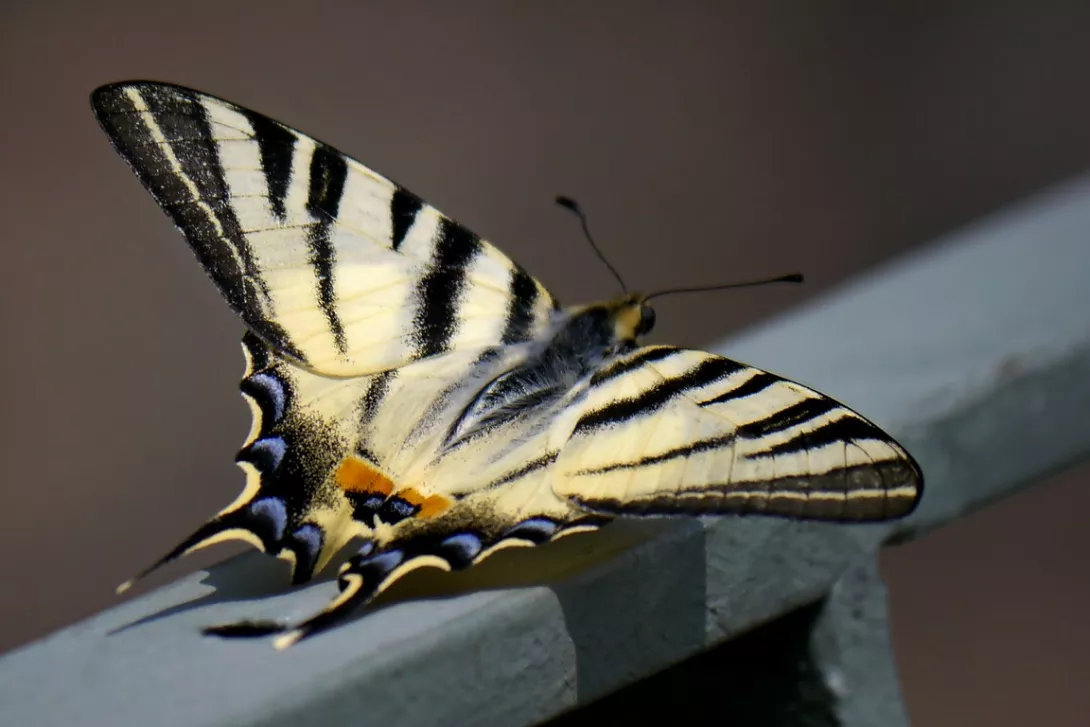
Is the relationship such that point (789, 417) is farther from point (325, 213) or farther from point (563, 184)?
point (563, 184)

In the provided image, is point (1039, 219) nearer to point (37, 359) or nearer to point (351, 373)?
point (351, 373)

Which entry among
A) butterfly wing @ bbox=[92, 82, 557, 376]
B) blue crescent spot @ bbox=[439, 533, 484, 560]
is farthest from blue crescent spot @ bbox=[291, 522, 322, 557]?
butterfly wing @ bbox=[92, 82, 557, 376]

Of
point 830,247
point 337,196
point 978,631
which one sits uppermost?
point 337,196

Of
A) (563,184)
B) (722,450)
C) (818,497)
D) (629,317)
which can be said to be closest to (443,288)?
(629,317)

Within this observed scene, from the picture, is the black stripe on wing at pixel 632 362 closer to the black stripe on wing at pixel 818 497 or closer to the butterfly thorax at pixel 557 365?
the butterfly thorax at pixel 557 365

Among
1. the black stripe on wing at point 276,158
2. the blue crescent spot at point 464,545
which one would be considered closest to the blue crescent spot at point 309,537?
the blue crescent spot at point 464,545

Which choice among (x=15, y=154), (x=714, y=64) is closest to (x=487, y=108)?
(x=714, y=64)

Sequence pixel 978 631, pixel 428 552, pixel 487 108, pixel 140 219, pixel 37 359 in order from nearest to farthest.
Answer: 1. pixel 428 552
2. pixel 978 631
3. pixel 37 359
4. pixel 140 219
5. pixel 487 108
